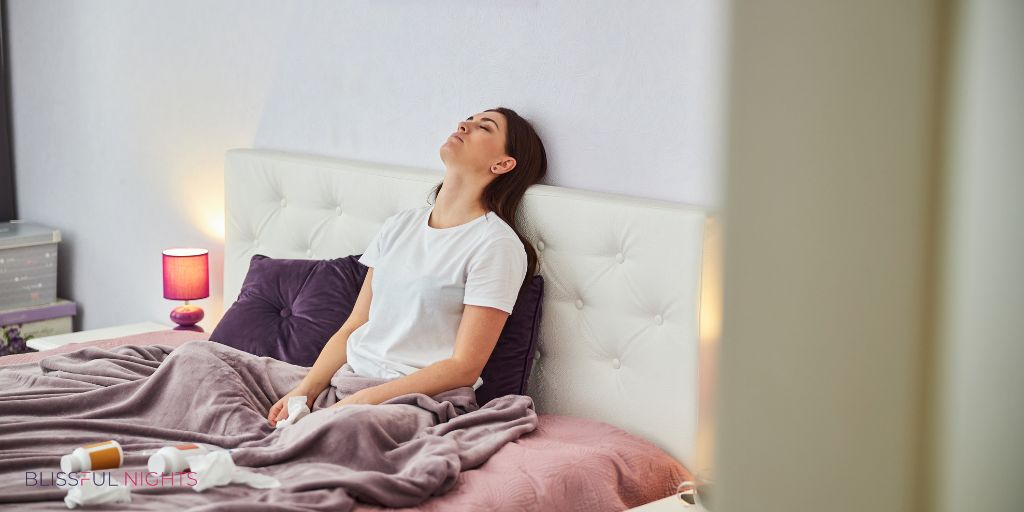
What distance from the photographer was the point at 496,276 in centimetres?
198

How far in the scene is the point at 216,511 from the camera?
142 cm

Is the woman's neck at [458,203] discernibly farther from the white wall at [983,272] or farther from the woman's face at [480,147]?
the white wall at [983,272]

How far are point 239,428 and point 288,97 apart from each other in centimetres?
128

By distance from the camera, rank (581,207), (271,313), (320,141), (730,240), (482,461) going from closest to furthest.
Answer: (730,240) → (482,461) → (581,207) → (271,313) → (320,141)

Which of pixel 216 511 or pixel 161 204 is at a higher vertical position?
pixel 161 204

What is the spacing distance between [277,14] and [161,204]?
89 centimetres

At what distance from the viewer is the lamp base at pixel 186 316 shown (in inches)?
120

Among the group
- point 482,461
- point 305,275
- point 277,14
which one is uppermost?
→ point 277,14

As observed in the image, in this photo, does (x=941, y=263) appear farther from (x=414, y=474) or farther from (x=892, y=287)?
(x=414, y=474)

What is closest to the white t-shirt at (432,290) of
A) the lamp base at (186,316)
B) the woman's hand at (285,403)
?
the woman's hand at (285,403)

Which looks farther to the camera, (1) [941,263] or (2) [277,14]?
Answer: (2) [277,14]

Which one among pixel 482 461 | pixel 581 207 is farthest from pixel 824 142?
pixel 581 207

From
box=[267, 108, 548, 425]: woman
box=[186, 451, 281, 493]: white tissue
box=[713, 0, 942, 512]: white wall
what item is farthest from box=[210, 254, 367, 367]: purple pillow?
box=[713, 0, 942, 512]: white wall

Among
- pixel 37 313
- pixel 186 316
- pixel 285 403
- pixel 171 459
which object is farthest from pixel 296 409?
pixel 37 313
